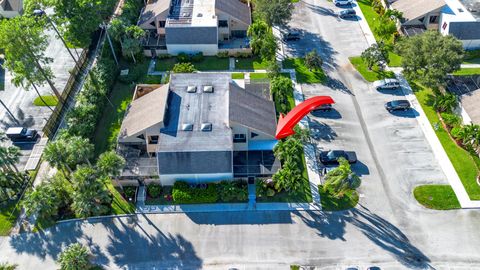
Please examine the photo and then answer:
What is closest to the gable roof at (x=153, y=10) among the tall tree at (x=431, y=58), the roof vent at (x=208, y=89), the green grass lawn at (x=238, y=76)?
the green grass lawn at (x=238, y=76)

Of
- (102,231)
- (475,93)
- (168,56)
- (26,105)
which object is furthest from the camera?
(168,56)

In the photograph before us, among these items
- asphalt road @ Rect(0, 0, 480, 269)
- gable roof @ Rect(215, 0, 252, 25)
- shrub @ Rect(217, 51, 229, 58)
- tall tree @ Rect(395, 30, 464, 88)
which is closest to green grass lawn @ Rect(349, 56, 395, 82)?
tall tree @ Rect(395, 30, 464, 88)

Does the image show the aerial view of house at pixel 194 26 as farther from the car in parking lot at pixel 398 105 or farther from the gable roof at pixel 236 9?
the car in parking lot at pixel 398 105

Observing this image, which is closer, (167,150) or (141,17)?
(167,150)

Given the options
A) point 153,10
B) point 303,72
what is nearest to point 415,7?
point 303,72

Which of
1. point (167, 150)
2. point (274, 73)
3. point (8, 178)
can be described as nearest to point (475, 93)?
point (274, 73)

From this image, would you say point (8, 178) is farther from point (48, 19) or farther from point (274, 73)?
point (274, 73)

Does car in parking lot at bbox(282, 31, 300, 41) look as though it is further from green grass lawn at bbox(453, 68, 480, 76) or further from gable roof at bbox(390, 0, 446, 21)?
green grass lawn at bbox(453, 68, 480, 76)
